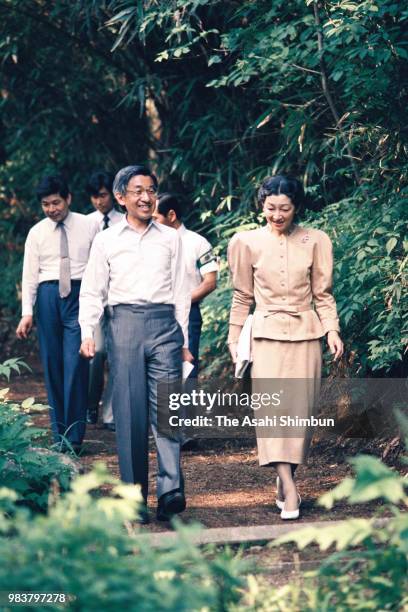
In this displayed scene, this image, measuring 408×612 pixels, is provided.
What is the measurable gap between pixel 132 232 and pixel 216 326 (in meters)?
3.15

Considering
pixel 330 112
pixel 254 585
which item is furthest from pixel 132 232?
pixel 330 112

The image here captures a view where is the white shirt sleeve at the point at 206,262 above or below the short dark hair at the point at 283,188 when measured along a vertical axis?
below

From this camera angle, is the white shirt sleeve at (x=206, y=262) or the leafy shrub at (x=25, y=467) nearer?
the leafy shrub at (x=25, y=467)

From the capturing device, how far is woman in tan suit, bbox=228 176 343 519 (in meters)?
6.34

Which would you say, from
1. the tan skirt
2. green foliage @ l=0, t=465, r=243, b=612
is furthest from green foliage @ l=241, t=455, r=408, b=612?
the tan skirt

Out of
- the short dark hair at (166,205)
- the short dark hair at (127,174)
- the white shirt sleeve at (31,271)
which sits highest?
the short dark hair at (127,174)

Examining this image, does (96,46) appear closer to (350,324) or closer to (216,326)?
(216,326)

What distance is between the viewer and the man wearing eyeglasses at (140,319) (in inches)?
247

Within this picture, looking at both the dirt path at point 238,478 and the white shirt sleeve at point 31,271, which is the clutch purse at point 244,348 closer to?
the dirt path at point 238,478

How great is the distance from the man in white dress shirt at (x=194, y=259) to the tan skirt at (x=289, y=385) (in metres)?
2.05

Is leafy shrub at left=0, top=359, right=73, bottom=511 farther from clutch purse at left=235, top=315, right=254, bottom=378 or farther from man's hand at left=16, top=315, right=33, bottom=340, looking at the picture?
man's hand at left=16, top=315, right=33, bottom=340

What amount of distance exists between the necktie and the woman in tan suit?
2.16 metres

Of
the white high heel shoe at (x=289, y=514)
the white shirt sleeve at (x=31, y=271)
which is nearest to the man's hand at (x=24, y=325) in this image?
the white shirt sleeve at (x=31, y=271)

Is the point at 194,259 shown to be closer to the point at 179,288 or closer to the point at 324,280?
the point at 179,288
